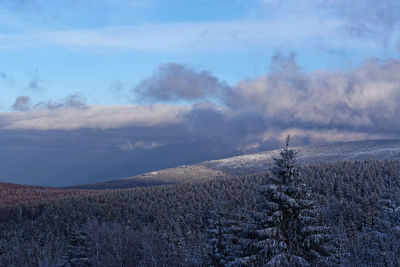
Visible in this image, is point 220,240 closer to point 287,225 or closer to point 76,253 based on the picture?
point 287,225

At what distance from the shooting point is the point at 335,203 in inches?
4136

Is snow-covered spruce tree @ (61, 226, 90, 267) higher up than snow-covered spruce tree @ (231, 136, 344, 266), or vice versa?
Answer: snow-covered spruce tree @ (231, 136, 344, 266)

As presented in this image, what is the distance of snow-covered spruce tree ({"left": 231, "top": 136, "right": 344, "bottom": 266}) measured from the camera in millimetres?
24641

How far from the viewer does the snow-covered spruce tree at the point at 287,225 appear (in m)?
24.6

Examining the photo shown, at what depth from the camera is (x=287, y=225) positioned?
26.1 metres

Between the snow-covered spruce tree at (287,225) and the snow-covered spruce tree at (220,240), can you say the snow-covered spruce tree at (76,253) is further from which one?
the snow-covered spruce tree at (287,225)

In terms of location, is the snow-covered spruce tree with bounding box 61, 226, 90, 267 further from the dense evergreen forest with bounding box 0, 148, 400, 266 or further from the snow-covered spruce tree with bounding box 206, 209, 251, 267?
the snow-covered spruce tree with bounding box 206, 209, 251, 267

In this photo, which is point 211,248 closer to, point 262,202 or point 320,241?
point 262,202

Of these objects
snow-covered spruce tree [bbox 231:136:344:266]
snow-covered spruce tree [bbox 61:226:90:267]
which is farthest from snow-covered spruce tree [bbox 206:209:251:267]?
snow-covered spruce tree [bbox 61:226:90:267]

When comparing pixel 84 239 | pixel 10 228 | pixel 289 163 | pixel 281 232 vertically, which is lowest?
pixel 10 228

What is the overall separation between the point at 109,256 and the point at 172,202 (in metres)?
95.4

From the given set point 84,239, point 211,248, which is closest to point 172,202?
point 84,239

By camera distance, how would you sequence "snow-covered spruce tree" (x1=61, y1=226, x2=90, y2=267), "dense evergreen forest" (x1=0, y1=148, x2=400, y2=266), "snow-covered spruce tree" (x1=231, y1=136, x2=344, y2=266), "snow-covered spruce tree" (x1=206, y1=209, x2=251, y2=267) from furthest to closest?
"snow-covered spruce tree" (x1=61, y1=226, x2=90, y2=267) → "snow-covered spruce tree" (x1=206, y1=209, x2=251, y2=267) → "snow-covered spruce tree" (x1=231, y1=136, x2=344, y2=266) → "dense evergreen forest" (x1=0, y1=148, x2=400, y2=266)

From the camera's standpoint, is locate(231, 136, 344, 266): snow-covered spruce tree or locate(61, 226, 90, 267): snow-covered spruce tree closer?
locate(231, 136, 344, 266): snow-covered spruce tree
